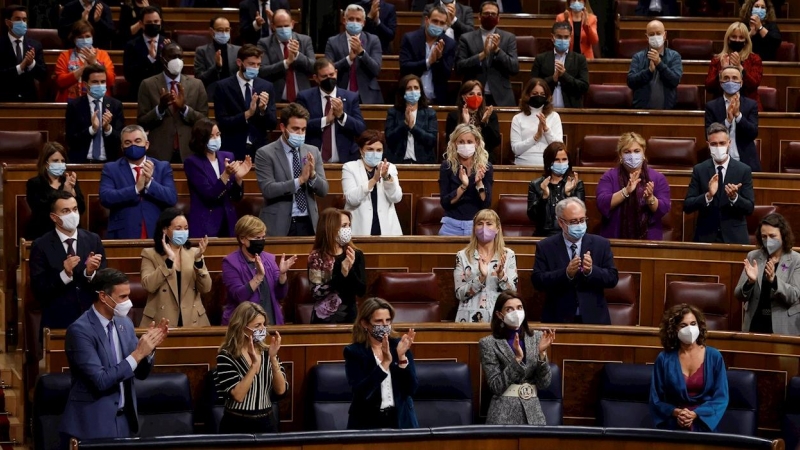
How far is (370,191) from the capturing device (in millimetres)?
6383

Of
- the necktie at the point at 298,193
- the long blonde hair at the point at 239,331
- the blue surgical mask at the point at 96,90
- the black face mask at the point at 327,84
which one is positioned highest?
the black face mask at the point at 327,84

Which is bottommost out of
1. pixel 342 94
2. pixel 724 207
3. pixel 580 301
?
pixel 580 301

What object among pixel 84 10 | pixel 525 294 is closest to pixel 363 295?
pixel 525 294

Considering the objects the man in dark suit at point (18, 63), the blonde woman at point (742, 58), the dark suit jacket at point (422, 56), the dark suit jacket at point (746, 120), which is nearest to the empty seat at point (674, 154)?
the dark suit jacket at point (746, 120)

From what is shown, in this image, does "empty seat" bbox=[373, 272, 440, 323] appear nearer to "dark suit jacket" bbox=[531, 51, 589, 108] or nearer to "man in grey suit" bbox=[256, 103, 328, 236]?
"man in grey suit" bbox=[256, 103, 328, 236]

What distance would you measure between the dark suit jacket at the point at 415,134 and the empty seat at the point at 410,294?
1171mm

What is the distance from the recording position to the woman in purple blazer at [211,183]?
252 inches

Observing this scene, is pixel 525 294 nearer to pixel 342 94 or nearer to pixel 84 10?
pixel 342 94

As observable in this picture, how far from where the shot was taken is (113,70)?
786 cm

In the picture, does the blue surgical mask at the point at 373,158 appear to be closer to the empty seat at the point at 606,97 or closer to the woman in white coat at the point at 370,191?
the woman in white coat at the point at 370,191

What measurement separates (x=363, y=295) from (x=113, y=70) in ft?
8.58

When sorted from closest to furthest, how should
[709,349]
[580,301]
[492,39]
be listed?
1. [709,349]
2. [580,301]
3. [492,39]

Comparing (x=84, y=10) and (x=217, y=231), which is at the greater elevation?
(x=84, y=10)

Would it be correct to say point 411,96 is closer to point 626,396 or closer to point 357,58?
point 357,58
